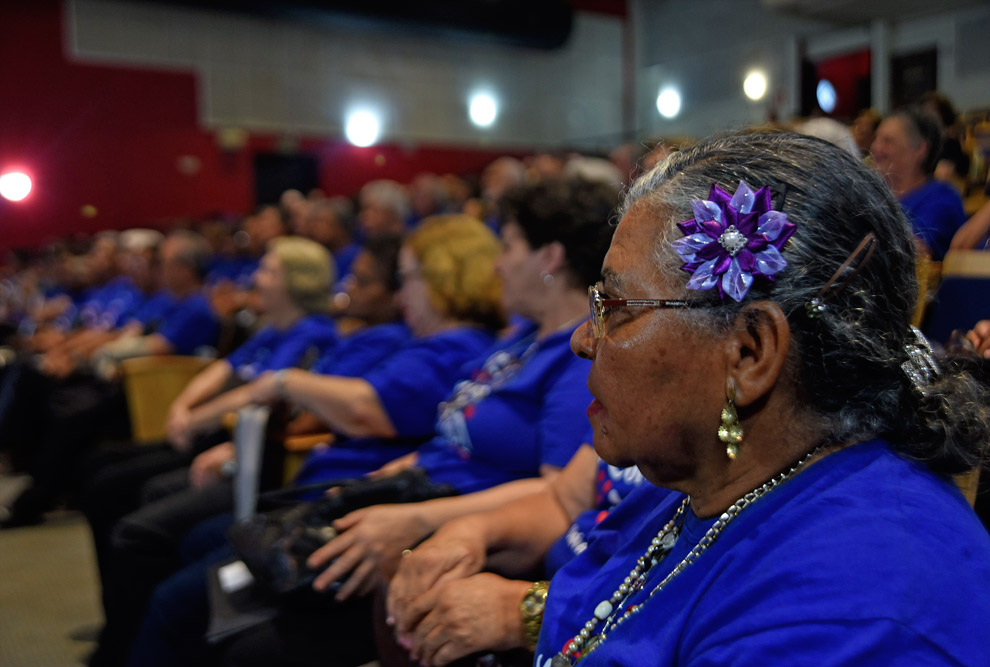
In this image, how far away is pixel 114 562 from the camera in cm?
221

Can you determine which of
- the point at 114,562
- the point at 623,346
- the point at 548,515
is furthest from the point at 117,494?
the point at 623,346

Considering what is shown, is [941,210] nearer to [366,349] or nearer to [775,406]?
[366,349]

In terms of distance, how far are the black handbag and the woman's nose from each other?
0.72 m

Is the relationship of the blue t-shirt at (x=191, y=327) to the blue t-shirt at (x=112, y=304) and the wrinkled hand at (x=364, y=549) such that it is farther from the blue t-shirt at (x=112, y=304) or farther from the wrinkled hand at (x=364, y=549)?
the wrinkled hand at (x=364, y=549)

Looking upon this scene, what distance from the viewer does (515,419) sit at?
5.33ft

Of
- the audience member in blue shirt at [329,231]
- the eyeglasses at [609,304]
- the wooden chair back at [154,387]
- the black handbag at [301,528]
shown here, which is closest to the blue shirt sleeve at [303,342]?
the wooden chair back at [154,387]

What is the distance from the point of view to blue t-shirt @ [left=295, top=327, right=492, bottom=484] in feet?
6.75

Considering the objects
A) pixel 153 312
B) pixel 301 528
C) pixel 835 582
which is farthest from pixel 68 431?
pixel 835 582

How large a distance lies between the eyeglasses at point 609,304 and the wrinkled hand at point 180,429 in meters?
2.17

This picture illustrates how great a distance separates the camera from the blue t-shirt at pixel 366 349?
7.94 ft

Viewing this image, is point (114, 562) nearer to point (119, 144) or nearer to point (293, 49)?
point (119, 144)

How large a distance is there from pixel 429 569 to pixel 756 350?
0.66m

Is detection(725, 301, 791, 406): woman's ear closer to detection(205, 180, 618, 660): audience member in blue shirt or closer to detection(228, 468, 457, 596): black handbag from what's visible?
detection(205, 180, 618, 660): audience member in blue shirt

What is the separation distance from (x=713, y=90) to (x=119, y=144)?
275 inches
